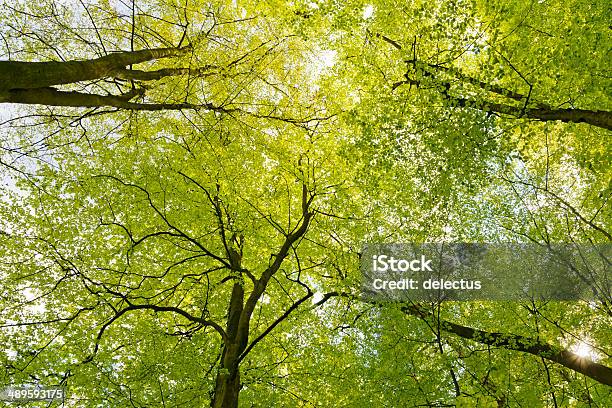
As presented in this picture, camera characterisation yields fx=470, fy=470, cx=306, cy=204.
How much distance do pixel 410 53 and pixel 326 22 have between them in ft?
7.66

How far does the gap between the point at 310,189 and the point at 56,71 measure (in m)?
6.15

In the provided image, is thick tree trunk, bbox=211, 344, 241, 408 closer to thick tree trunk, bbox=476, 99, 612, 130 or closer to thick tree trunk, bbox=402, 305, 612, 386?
thick tree trunk, bbox=402, 305, 612, 386

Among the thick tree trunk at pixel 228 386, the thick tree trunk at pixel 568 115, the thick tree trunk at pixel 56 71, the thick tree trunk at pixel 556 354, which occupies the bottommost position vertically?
the thick tree trunk at pixel 228 386

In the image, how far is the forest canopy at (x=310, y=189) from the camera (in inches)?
297

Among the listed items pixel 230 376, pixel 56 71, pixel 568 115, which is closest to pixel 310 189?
pixel 230 376

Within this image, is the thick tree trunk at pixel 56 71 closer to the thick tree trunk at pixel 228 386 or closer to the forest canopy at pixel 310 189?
the forest canopy at pixel 310 189

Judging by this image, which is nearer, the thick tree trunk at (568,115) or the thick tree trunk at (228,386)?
the thick tree trunk at (568,115)

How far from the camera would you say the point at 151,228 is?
36.7ft

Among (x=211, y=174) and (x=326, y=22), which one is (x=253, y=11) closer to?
(x=326, y=22)

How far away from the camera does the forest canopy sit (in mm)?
7539

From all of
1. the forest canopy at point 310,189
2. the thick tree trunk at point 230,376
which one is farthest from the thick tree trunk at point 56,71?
the thick tree trunk at point 230,376

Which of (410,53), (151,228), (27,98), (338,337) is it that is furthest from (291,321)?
(27,98)

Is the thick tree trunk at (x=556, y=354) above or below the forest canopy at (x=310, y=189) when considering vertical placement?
below

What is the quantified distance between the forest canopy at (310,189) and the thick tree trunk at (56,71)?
78 millimetres
